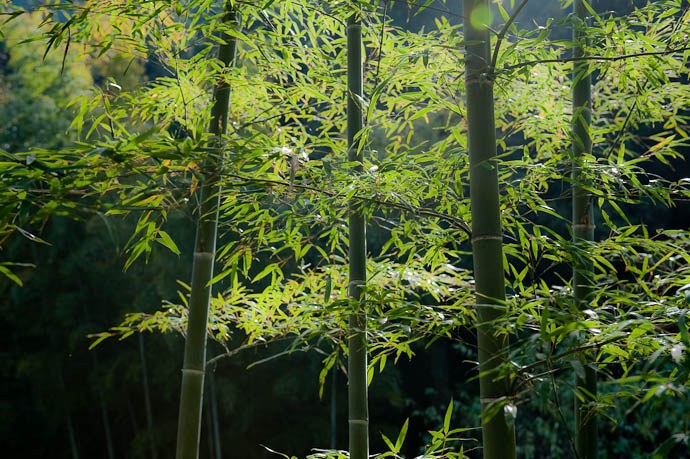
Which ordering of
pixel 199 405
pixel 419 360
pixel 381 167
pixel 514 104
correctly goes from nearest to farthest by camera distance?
pixel 381 167 < pixel 199 405 < pixel 514 104 < pixel 419 360

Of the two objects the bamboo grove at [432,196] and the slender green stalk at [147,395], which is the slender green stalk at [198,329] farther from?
the slender green stalk at [147,395]

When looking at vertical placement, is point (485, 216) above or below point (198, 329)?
above

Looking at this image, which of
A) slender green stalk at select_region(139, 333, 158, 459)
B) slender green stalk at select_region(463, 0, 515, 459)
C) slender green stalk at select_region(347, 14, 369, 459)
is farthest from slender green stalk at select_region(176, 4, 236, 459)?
slender green stalk at select_region(139, 333, 158, 459)

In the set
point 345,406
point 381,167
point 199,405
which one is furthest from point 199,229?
point 345,406

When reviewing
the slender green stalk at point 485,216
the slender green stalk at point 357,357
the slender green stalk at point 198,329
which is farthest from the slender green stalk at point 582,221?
the slender green stalk at point 198,329

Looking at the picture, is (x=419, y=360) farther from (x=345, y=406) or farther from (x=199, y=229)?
(x=199, y=229)

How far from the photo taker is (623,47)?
158cm

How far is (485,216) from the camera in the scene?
1.35 meters

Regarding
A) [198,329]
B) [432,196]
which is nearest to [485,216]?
[432,196]

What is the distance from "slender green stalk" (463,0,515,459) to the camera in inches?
50.4

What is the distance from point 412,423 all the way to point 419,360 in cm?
77

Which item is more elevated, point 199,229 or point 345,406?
point 199,229

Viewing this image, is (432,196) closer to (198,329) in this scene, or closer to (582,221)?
(582,221)

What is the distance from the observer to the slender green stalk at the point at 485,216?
50.4 inches
